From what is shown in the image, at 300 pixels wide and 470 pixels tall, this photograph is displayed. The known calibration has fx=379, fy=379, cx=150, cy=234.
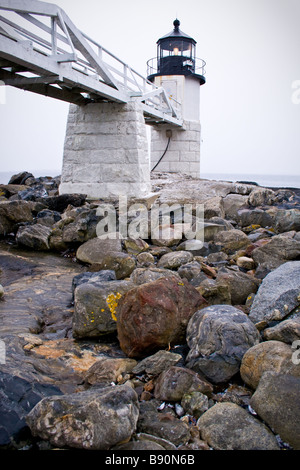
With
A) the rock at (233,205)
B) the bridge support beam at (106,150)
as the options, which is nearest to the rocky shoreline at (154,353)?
the rock at (233,205)

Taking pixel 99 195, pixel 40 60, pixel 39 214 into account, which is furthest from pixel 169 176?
pixel 40 60

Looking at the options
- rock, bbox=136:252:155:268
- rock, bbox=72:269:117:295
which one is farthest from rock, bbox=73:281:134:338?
rock, bbox=136:252:155:268

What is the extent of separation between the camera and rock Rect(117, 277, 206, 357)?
11.1 feet

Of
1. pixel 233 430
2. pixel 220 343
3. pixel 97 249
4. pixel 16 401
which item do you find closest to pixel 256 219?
pixel 97 249

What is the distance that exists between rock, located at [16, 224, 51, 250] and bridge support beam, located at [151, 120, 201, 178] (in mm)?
9915

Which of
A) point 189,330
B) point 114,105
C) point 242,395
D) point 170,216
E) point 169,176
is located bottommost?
point 242,395

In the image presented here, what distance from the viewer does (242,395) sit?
2.79 metres

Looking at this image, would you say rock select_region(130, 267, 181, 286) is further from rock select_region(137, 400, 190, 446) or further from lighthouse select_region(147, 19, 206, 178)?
lighthouse select_region(147, 19, 206, 178)

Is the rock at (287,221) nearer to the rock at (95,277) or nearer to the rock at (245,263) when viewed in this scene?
the rock at (245,263)

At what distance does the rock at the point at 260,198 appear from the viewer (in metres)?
10.9

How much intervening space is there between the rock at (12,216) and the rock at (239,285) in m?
5.32

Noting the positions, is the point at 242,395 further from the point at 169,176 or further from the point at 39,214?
the point at 169,176

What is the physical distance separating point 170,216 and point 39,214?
304 centimetres

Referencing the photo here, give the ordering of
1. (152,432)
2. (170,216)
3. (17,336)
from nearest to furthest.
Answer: (152,432), (17,336), (170,216)
